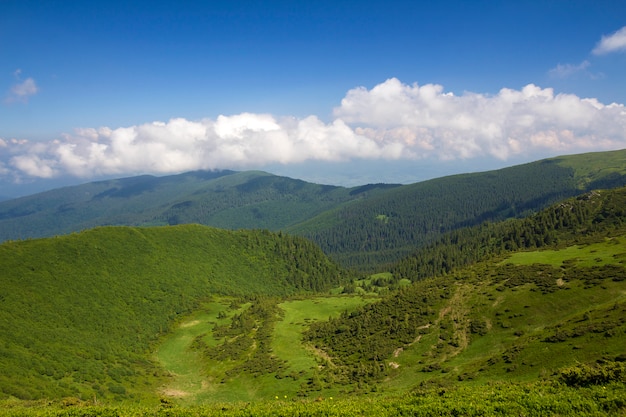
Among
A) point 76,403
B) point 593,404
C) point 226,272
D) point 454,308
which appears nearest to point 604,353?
point 593,404

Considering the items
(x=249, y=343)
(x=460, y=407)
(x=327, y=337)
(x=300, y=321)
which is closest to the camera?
(x=460, y=407)

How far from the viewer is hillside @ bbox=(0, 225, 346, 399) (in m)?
76.8

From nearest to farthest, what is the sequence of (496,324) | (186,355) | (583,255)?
(496,324) < (583,255) < (186,355)

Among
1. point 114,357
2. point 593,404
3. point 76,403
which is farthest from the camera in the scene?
point 114,357

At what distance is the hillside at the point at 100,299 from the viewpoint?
76.8 m

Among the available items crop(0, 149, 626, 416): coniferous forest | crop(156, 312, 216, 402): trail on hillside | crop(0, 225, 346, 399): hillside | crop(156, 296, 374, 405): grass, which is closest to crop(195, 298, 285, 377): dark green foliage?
crop(0, 149, 626, 416): coniferous forest

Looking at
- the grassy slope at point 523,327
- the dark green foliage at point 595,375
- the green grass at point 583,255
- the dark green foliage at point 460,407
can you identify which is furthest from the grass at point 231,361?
the green grass at point 583,255

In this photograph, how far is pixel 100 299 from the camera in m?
123

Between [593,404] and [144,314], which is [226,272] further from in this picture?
[593,404]

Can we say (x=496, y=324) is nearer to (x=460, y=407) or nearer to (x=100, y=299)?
(x=460, y=407)

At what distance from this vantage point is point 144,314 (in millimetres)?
126000

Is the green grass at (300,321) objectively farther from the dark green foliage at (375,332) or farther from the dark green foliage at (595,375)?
the dark green foliage at (595,375)

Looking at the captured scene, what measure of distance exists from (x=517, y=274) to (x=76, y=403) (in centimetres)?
8594

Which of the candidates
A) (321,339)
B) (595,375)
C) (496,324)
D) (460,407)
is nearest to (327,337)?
(321,339)
